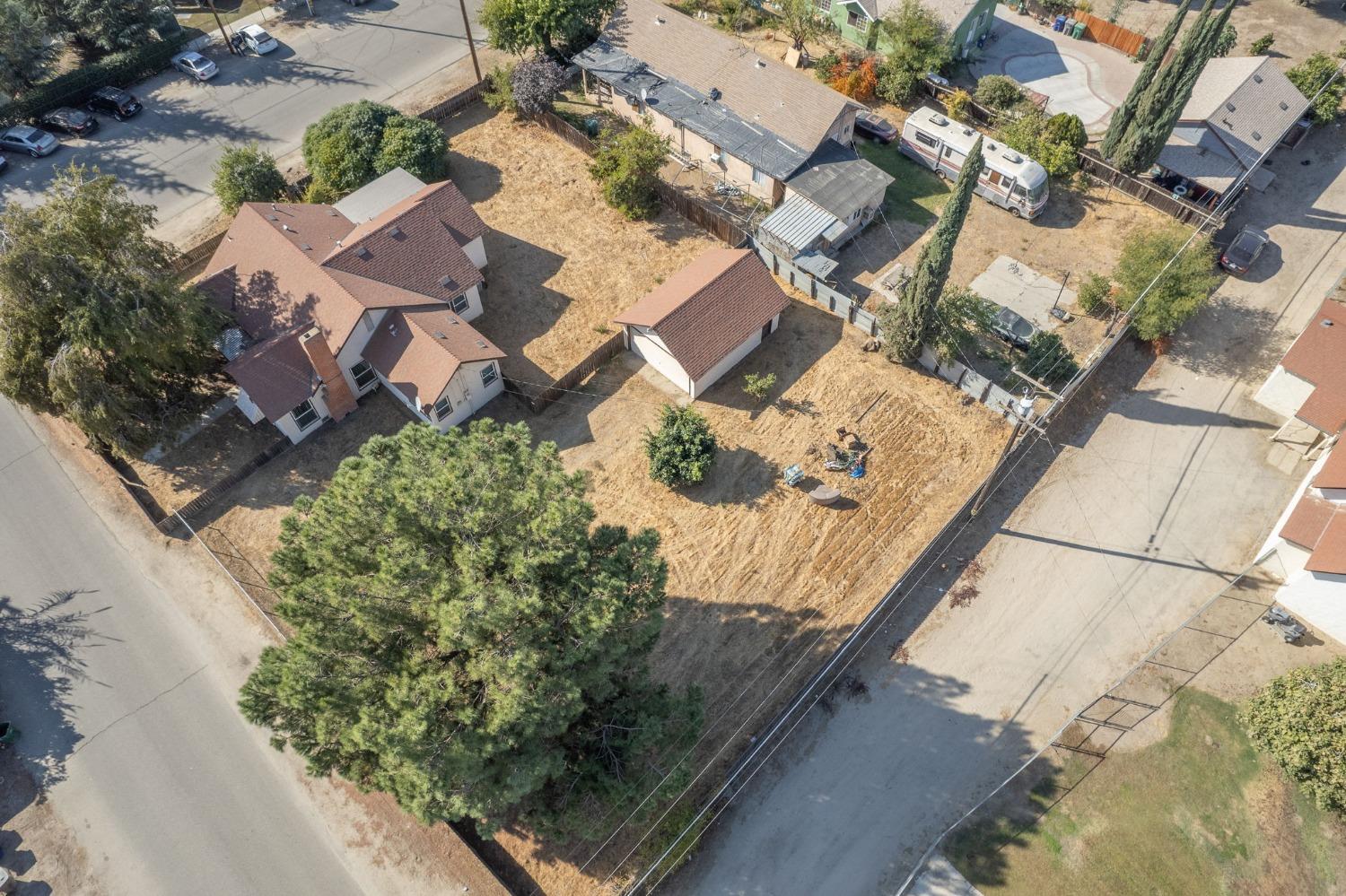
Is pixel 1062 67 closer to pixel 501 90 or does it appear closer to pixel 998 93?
pixel 998 93

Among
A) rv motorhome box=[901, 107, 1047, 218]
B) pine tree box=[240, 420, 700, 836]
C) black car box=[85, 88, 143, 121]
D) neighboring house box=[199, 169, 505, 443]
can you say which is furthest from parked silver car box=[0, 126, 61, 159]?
rv motorhome box=[901, 107, 1047, 218]

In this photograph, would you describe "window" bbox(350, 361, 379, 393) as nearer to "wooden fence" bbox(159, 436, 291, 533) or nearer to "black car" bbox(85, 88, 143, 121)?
"wooden fence" bbox(159, 436, 291, 533)

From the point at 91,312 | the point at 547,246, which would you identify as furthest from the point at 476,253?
the point at 91,312

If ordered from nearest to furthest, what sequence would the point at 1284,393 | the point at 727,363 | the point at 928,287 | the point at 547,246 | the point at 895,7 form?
the point at 928,287, the point at 1284,393, the point at 727,363, the point at 547,246, the point at 895,7

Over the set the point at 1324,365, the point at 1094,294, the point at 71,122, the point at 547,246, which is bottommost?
the point at 71,122

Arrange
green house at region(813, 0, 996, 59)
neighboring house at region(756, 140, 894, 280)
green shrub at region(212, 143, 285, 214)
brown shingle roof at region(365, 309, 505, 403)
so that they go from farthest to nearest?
green house at region(813, 0, 996, 59) → green shrub at region(212, 143, 285, 214) → neighboring house at region(756, 140, 894, 280) → brown shingle roof at region(365, 309, 505, 403)

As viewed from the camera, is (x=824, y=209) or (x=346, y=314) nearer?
(x=346, y=314)

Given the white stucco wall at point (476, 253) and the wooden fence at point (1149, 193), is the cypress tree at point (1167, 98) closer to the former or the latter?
the wooden fence at point (1149, 193)
